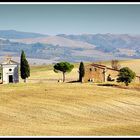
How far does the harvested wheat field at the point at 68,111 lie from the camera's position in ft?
128

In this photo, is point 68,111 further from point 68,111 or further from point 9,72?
point 9,72

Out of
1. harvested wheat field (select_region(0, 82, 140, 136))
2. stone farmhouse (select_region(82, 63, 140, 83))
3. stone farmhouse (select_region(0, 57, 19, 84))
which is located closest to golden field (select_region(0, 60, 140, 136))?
harvested wheat field (select_region(0, 82, 140, 136))

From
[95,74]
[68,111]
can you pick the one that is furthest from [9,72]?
[68,111]

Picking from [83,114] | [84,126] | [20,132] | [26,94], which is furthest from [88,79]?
[20,132]

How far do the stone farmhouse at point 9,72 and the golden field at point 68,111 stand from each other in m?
15.9

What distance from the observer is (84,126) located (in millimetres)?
43031

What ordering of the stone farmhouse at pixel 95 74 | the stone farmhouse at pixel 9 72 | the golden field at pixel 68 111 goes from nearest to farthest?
the golden field at pixel 68 111 → the stone farmhouse at pixel 9 72 → the stone farmhouse at pixel 95 74

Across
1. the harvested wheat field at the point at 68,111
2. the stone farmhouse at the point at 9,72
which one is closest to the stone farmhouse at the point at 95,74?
the stone farmhouse at the point at 9,72

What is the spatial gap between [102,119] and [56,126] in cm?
864

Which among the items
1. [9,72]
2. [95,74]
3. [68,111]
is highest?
[9,72]

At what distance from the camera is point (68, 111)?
5397cm

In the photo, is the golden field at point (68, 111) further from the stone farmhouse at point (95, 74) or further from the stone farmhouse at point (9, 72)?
the stone farmhouse at point (95, 74)

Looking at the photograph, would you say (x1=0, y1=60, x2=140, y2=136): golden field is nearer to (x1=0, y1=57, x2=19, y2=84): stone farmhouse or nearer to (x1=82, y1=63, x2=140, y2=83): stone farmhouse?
(x1=0, y1=57, x2=19, y2=84): stone farmhouse

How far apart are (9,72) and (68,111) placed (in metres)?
37.4
